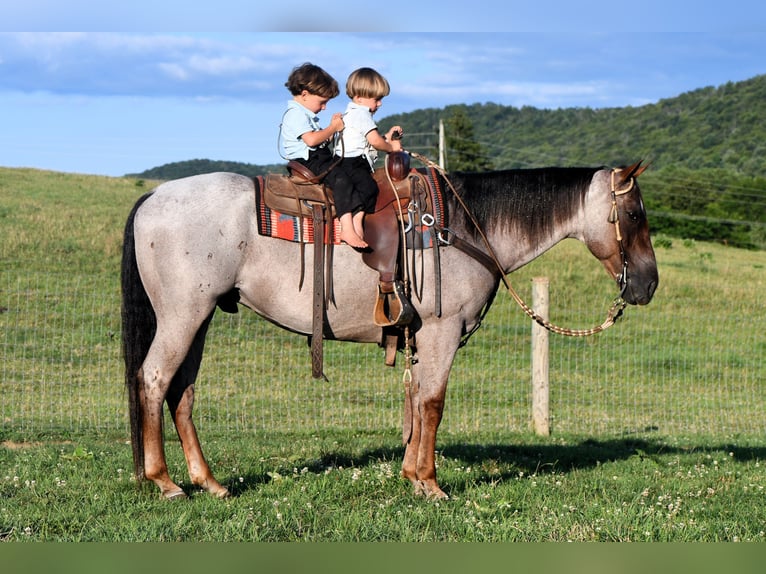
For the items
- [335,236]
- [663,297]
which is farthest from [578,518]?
[663,297]

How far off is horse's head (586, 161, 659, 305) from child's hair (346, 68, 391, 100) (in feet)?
5.68

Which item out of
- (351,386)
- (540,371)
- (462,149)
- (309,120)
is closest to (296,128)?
(309,120)

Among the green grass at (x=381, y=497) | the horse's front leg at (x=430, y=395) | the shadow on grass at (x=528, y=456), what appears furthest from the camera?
the shadow on grass at (x=528, y=456)

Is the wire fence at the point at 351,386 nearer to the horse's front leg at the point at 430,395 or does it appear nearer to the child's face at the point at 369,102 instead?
the horse's front leg at the point at 430,395

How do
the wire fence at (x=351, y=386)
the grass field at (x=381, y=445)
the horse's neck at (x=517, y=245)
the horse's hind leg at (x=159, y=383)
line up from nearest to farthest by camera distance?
the grass field at (x=381, y=445) → the horse's hind leg at (x=159, y=383) → the horse's neck at (x=517, y=245) → the wire fence at (x=351, y=386)

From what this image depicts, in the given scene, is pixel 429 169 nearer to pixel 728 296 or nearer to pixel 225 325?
pixel 225 325

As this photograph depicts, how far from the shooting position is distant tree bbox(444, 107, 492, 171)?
155 feet

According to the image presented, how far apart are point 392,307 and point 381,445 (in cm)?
285

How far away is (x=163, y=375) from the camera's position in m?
5.33

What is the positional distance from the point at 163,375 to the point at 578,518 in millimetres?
2792

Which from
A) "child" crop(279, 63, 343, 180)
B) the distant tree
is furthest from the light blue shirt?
the distant tree

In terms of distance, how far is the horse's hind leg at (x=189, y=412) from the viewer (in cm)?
561

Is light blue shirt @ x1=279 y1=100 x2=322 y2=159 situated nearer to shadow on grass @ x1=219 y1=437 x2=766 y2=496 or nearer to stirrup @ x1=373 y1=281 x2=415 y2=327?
stirrup @ x1=373 y1=281 x2=415 y2=327

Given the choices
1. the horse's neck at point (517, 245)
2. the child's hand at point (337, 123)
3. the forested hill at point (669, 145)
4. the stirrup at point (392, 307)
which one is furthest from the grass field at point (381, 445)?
the forested hill at point (669, 145)
